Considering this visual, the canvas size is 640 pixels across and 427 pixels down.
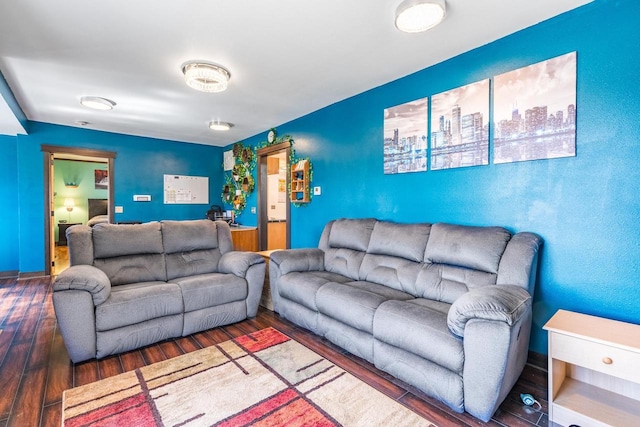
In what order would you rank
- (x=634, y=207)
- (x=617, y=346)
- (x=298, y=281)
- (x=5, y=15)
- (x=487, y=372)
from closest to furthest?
(x=617, y=346), (x=487, y=372), (x=634, y=207), (x=5, y=15), (x=298, y=281)

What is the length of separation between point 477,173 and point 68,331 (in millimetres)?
3436

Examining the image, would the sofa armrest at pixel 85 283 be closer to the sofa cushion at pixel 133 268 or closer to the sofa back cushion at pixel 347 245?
the sofa cushion at pixel 133 268

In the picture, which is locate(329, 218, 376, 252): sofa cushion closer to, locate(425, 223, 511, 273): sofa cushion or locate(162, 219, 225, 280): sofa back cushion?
locate(425, 223, 511, 273): sofa cushion

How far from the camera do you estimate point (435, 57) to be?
8.79 ft

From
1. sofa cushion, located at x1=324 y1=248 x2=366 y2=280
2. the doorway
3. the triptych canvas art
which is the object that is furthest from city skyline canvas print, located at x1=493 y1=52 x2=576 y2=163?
the doorway

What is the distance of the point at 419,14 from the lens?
195 cm

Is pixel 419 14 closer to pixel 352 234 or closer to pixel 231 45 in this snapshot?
pixel 231 45

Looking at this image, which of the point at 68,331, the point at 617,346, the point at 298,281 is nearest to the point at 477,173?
the point at 617,346

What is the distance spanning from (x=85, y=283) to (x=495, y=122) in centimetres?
342

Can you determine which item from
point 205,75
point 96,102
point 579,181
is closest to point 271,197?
point 96,102

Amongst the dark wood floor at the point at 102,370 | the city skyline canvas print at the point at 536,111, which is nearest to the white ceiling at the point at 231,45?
the city skyline canvas print at the point at 536,111

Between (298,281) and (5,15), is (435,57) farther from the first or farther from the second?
(5,15)

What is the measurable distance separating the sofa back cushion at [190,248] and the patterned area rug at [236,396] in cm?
106

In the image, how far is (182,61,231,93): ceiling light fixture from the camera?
8.91ft
